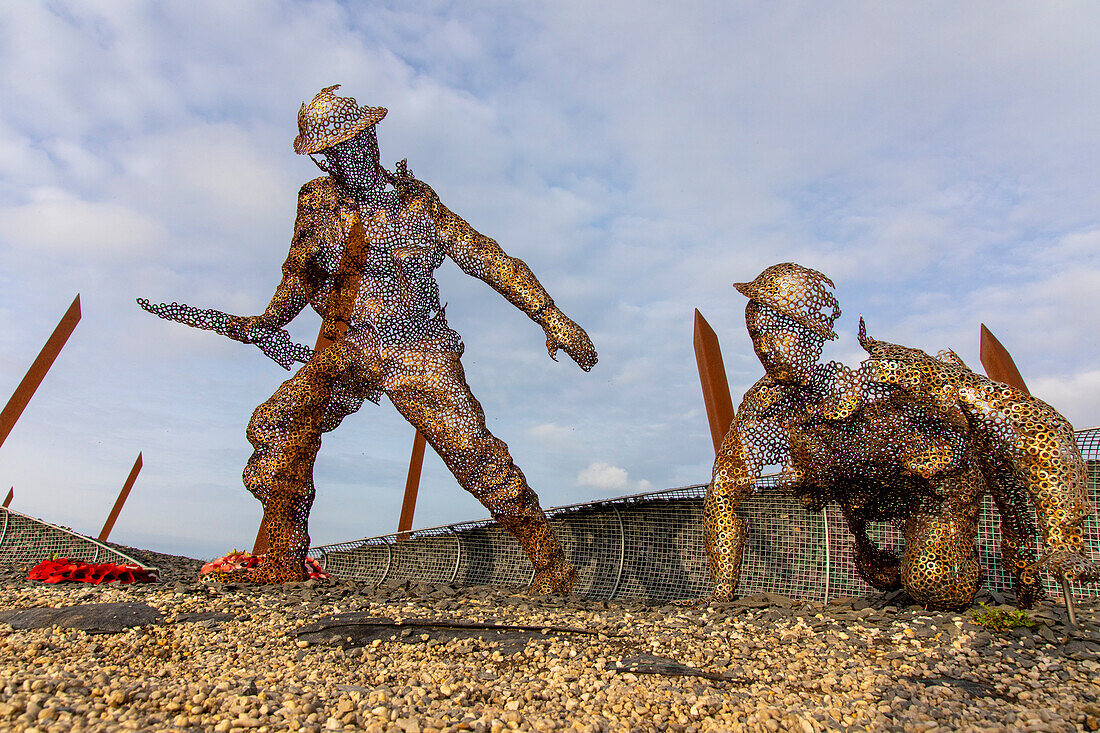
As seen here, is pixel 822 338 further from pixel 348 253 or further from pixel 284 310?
pixel 284 310

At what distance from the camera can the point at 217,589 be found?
17.5 ft

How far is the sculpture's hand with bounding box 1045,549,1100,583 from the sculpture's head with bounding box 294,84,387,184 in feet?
17.4

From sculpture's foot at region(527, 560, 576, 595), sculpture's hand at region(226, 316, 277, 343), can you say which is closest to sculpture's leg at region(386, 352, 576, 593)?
sculpture's foot at region(527, 560, 576, 595)

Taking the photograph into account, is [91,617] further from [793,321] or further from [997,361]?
[997,361]

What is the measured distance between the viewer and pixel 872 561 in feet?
17.0

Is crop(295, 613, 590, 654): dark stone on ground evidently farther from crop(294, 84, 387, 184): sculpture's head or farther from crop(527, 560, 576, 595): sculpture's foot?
crop(294, 84, 387, 184): sculpture's head

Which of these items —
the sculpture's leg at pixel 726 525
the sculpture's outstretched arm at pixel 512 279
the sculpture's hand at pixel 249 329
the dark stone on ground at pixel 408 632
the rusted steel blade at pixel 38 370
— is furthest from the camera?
the rusted steel blade at pixel 38 370

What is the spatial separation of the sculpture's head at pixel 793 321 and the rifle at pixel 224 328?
393 cm

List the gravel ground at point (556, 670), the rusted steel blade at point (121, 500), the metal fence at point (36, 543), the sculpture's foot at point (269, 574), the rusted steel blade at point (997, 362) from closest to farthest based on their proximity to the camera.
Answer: the gravel ground at point (556, 670) → the sculpture's foot at point (269, 574) → the rusted steel blade at point (997, 362) → the metal fence at point (36, 543) → the rusted steel blade at point (121, 500)

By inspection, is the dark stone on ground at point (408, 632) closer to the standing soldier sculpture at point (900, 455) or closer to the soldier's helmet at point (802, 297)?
the standing soldier sculpture at point (900, 455)

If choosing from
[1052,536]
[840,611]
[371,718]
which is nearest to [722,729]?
[371,718]

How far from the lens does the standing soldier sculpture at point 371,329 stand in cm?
561

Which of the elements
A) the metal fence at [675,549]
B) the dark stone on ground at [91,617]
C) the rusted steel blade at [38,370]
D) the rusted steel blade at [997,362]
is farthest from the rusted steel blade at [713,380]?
the rusted steel blade at [38,370]

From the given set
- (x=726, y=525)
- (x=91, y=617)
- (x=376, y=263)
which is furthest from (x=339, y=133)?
(x=726, y=525)
